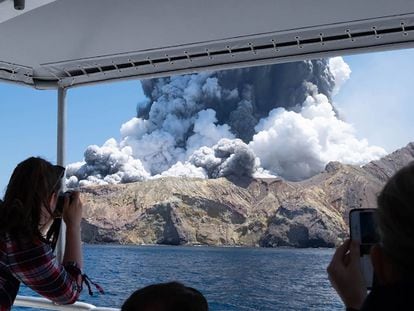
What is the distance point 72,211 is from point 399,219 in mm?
857

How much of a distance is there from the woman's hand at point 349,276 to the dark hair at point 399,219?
11cm

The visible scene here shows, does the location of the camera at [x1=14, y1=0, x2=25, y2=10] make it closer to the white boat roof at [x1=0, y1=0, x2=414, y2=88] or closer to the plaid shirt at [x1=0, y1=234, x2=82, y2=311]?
the white boat roof at [x1=0, y1=0, x2=414, y2=88]

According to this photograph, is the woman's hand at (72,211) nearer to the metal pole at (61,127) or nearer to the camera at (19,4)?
the camera at (19,4)

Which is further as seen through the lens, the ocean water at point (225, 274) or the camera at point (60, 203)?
the ocean water at point (225, 274)

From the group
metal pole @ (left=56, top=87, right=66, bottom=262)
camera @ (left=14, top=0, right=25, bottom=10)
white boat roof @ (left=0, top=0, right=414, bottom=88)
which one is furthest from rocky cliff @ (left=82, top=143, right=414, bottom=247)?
camera @ (left=14, top=0, right=25, bottom=10)

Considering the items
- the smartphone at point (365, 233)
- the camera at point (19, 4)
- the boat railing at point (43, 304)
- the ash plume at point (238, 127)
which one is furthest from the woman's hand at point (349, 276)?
the ash plume at point (238, 127)

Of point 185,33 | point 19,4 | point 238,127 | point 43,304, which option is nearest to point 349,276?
point 19,4

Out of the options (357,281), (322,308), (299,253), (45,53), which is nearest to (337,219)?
(299,253)

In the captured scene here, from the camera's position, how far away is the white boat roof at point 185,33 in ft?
6.36

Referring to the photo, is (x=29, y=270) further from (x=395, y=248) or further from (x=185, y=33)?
(x=185, y=33)

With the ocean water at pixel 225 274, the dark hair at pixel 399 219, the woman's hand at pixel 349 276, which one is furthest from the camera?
the ocean water at pixel 225 274

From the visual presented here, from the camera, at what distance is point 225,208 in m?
19.4

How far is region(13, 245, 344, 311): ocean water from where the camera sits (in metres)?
21.9

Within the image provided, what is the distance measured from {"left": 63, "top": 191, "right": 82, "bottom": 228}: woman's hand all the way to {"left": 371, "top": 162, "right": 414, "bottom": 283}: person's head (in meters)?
0.82
